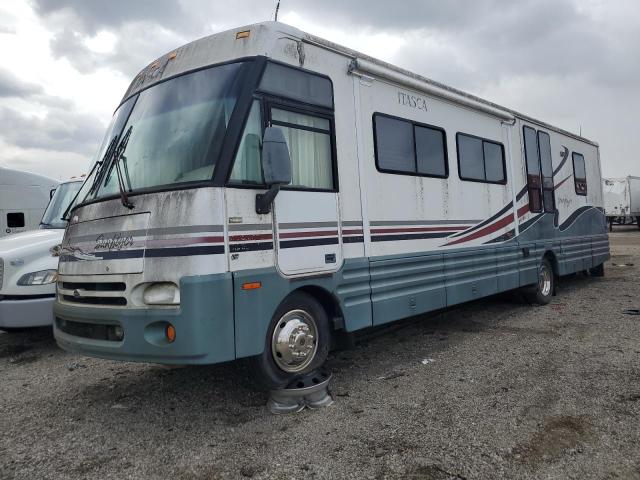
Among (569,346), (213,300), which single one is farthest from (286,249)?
(569,346)

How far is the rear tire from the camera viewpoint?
837cm

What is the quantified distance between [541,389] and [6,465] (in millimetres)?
4154

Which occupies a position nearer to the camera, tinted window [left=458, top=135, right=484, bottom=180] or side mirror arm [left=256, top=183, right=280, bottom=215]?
side mirror arm [left=256, top=183, right=280, bottom=215]

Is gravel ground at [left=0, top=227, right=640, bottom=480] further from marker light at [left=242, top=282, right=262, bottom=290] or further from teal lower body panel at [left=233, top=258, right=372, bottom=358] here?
marker light at [left=242, top=282, right=262, bottom=290]

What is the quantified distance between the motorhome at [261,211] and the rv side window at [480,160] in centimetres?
39

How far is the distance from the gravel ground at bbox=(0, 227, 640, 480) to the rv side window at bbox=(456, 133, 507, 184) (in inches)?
84.1

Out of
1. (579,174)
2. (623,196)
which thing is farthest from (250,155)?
(623,196)

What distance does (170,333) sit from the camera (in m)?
3.70

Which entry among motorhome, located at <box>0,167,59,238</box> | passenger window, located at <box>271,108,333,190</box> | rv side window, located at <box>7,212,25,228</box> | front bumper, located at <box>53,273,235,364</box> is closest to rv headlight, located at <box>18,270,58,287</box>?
front bumper, located at <box>53,273,235,364</box>

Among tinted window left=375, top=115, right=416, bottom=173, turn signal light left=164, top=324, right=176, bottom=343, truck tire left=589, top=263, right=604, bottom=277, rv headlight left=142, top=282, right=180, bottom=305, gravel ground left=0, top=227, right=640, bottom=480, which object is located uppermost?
tinted window left=375, top=115, right=416, bottom=173

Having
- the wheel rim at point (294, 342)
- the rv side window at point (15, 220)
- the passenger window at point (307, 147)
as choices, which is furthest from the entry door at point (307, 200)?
the rv side window at point (15, 220)

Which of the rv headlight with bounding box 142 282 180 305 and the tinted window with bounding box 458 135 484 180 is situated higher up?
the tinted window with bounding box 458 135 484 180

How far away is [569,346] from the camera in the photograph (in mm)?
5875

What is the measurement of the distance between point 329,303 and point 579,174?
7.67m
